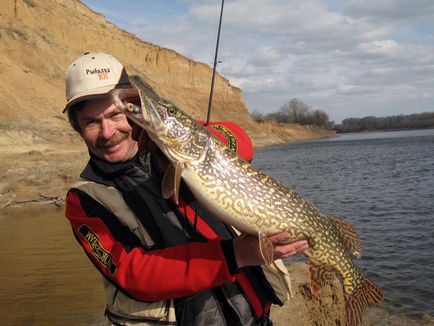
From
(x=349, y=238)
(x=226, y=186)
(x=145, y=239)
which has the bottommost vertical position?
(x=349, y=238)

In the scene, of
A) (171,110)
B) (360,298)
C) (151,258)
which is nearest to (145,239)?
(151,258)

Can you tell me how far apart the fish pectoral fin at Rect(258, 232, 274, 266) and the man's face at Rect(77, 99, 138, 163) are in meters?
1.06

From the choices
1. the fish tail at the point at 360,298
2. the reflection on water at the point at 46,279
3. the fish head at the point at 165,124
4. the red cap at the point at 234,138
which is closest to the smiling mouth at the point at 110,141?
the fish head at the point at 165,124

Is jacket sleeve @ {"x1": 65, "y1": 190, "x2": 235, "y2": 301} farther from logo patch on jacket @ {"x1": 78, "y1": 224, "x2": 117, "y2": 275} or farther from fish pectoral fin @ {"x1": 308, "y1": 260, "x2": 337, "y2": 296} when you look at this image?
fish pectoral fin @ {"x1": 308, "y1": 260, "x2": 337, "y2": 296}

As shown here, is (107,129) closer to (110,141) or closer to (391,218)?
(110,141)

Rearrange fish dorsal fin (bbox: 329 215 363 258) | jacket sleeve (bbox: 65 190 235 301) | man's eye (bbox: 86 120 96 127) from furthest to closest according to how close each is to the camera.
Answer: fish dorsal fin (bbox: 329 215 363 258)
man's eye (bbox: 86 120 96 127)
jacket sleeve (bbox: 65 190 235 301)

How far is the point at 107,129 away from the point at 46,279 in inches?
215

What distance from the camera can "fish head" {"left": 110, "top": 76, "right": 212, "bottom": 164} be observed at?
2.55 m

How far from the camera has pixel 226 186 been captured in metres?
2.66

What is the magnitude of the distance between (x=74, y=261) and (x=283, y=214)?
651 cm

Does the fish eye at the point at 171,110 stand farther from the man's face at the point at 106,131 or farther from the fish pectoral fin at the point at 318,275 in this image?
the fish pectoral fin at the point at 318,275

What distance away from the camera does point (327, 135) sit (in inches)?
4970

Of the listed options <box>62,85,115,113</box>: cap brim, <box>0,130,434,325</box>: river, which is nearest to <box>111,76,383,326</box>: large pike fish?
<box>62,85,115,113</box>: cap brim

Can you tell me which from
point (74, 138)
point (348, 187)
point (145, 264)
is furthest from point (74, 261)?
point (74, 138)
